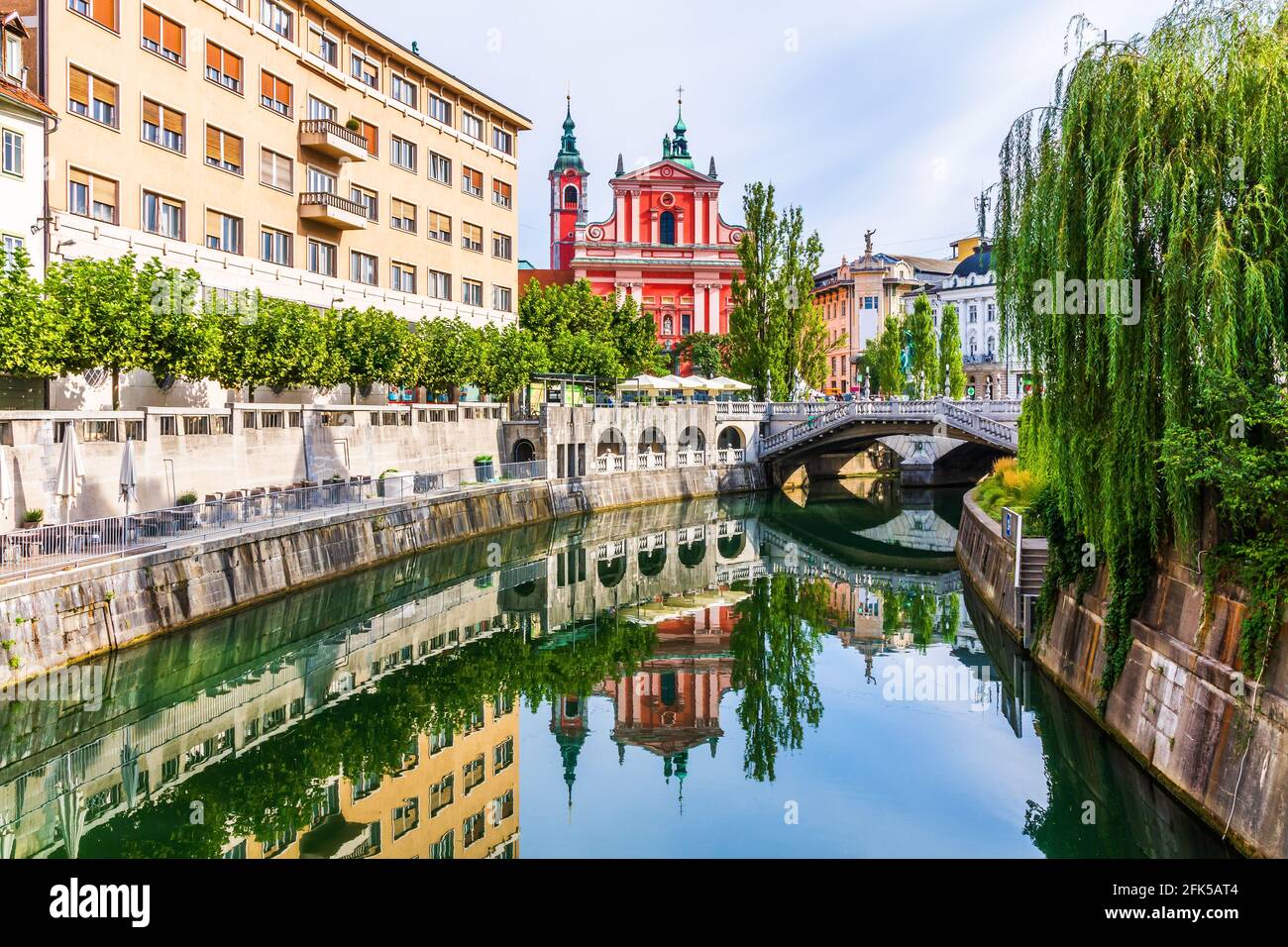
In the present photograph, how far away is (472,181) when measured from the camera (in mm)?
62000

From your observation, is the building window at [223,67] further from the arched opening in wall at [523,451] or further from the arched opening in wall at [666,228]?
the arched opening in wall at [666,228]

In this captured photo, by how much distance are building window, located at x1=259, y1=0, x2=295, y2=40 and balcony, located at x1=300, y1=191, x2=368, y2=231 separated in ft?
22.2

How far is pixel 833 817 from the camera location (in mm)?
18266

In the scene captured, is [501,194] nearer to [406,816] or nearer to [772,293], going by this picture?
[772,293]

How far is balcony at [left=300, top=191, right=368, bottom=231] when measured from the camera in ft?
159

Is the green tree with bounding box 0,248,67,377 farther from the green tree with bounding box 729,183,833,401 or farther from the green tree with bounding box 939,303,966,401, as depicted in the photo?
the green tree with bounding box 939,303,966,401

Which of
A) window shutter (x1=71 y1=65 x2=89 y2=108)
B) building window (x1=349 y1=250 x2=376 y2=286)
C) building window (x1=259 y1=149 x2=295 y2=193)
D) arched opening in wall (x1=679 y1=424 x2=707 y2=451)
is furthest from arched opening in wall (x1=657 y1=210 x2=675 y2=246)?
window shutter (x1=71 y1=65 x2=89 y2=108)

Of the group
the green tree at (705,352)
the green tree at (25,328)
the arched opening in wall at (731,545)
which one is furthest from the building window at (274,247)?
the green tree at (705,352)

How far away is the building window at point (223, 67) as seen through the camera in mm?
42812

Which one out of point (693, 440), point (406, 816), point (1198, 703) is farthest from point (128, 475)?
point (693, 440)

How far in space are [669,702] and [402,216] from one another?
37.7m

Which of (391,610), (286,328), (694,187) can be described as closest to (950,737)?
(391,610)

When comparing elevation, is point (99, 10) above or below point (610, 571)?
above
